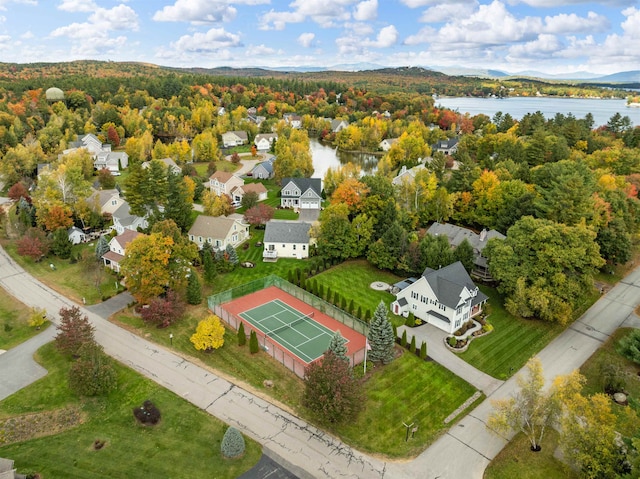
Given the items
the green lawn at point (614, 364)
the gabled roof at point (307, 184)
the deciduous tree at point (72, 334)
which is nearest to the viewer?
the green lawn at point (614, 364)

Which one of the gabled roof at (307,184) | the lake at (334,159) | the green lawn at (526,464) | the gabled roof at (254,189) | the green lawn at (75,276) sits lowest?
the green lawn at (526,464)

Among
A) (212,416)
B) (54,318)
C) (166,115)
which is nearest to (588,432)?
(212,416)

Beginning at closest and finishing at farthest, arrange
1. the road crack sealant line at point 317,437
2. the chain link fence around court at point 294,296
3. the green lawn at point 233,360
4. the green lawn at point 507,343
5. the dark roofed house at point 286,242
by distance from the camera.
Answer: the road crack sealant line at point 317,437
the green lawn at point 233,360
the green lawn at point 507,343
the chain link fence around court at point 294,296
the dark roofed house at point 286,242

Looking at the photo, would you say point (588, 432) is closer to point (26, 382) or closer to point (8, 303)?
point (26, 382)

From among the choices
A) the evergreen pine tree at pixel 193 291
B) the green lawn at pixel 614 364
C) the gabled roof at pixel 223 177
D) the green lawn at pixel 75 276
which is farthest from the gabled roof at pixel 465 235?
the gabled roof at pixel 223 177

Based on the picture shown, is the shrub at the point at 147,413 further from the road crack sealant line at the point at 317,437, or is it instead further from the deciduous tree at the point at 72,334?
the deciduous tree at the point at 72,334

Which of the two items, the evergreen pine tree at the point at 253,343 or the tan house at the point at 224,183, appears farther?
the tan house at the point at 224,183
